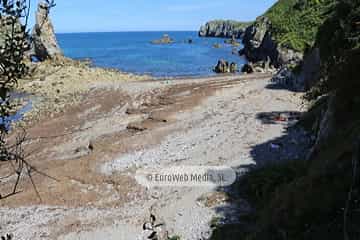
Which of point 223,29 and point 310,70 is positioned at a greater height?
point 223,29

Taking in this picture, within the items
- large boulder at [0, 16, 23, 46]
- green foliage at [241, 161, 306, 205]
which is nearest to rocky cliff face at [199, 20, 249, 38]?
green foliage at [241, 161, 306, 205]

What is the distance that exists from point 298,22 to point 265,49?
376 inches

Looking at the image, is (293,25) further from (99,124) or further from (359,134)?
(359,134)

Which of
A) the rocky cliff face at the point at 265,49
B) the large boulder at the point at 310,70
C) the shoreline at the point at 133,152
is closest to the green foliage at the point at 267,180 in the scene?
the shoreline at the point at 133,152

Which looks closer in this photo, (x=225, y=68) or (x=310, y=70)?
(x=310, y=70)

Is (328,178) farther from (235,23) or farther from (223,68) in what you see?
(235,23)

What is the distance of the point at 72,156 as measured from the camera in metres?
19.1

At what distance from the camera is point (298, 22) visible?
4719 cm

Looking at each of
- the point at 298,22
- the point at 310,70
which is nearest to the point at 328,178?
the point at 310,70

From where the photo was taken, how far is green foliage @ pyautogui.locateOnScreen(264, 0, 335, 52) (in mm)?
42031

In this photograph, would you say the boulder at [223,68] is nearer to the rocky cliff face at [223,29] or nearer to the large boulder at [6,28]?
the large boulder at [6,28]

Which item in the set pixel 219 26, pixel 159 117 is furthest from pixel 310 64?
pixel 219 26

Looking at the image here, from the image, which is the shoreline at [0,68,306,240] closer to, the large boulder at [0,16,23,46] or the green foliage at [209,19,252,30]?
the large boulder at [0,16,23,46]

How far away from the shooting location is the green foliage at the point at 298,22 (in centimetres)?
4203
